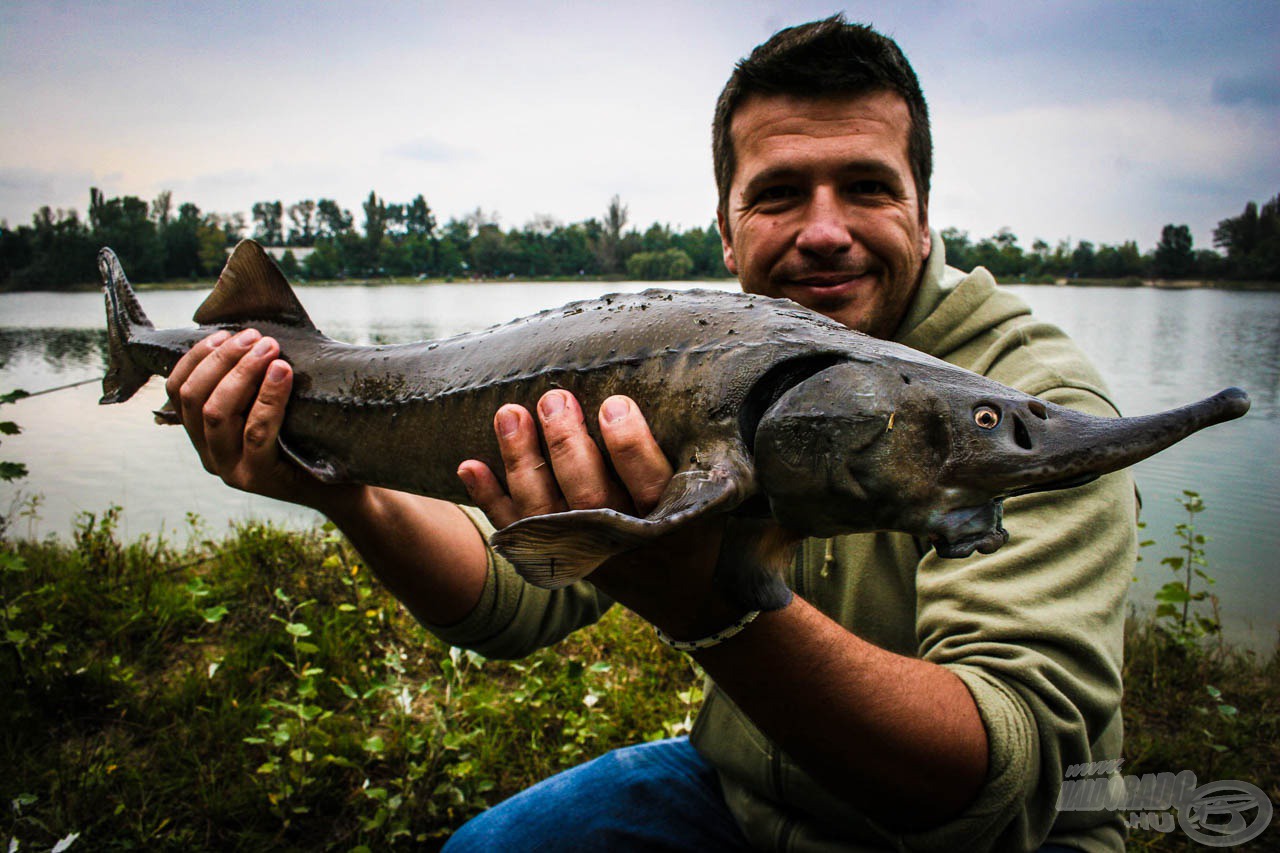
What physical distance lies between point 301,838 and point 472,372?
6.77 ft

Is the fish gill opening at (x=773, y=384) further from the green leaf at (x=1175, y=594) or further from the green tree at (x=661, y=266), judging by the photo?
the green tree at (x=661, y=266)

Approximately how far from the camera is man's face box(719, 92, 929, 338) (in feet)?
8.43

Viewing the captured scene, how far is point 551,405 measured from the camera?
1.63m

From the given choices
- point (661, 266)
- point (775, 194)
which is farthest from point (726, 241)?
point (661, 266)

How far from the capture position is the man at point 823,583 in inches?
62.4

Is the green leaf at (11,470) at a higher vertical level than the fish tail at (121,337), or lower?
lower

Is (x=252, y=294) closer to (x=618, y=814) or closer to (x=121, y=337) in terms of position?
(x=121, y=337)

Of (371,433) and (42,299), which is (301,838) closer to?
(371,433)

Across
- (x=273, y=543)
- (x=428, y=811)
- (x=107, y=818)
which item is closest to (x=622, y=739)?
(x=428, y=811)

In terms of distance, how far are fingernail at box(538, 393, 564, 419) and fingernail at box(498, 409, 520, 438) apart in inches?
2.8

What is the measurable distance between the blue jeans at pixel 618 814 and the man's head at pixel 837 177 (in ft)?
5.53

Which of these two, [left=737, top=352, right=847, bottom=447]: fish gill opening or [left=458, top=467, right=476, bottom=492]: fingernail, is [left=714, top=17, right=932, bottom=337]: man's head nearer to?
[left=737, top=352, right=847, bottom=447]: fish gill opening

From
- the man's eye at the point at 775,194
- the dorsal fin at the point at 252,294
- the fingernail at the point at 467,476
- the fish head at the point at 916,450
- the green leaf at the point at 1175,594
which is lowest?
the green leaf at the point at 1175,594

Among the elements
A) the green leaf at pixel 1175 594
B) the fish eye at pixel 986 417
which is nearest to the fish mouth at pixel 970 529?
the fish eye at pixel 986 417
